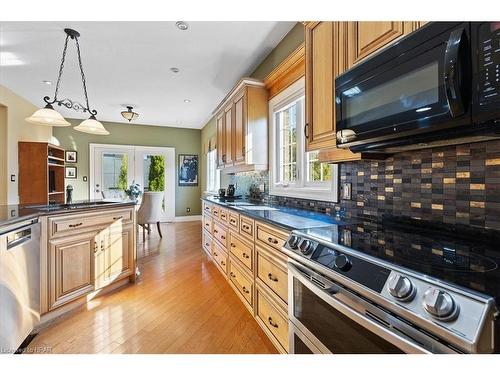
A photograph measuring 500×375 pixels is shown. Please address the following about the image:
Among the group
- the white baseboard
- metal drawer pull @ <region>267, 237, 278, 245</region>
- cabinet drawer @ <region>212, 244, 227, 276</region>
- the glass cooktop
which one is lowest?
the white baseboard

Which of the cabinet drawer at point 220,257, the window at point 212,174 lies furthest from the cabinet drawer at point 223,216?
the window at point 212,174

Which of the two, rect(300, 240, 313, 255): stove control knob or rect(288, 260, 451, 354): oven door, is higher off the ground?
rect(300, 240, 313, 255): stove control knob

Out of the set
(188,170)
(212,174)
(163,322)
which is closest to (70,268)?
(163,322)

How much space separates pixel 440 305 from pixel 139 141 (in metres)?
7.34

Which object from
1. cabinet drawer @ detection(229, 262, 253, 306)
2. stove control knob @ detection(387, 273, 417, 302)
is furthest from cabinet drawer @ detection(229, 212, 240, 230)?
stove control knob @ detection(387, 273, 417, 302)

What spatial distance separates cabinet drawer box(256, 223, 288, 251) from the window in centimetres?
414

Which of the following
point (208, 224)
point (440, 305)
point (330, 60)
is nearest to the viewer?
point (440, 305)

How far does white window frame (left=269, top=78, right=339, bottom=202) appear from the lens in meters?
2.06

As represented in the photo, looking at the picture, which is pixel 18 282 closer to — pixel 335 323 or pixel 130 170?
pixel 335 323

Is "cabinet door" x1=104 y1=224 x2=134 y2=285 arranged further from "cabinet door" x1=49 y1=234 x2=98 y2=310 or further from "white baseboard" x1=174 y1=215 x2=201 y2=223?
"white baseboard" x1=174 y1=215 x2=201 y2=223

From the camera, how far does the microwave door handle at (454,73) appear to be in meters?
0.85

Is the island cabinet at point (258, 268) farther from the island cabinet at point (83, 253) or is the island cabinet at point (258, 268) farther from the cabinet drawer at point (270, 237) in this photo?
the island cabinet at point (83, 253)

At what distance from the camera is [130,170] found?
6.75 m

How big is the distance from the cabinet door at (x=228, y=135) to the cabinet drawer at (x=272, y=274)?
2014mm
